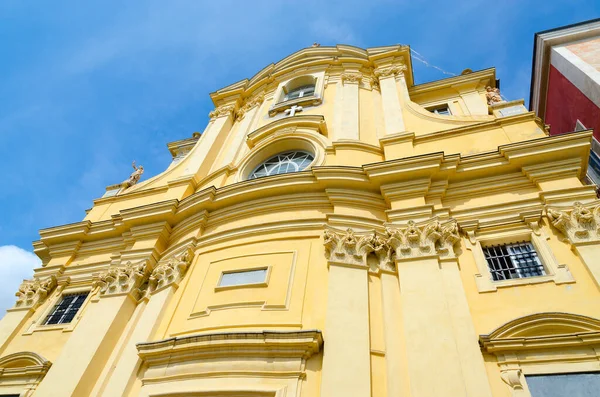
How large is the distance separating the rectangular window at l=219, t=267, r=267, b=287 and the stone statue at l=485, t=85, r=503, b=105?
11.3 meters

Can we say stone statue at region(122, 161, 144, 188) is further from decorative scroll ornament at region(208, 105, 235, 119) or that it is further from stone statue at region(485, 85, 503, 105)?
stone statue at region(485, 85, 503, 105)

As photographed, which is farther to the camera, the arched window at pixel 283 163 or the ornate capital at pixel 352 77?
the ornate capital at pixel 352 77

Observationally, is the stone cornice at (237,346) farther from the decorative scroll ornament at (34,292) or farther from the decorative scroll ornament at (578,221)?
the decorative scroll ornament at (34,292)

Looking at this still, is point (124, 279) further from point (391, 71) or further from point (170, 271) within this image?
point (391, 71)

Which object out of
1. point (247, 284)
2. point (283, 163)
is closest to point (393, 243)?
point (247, 284)

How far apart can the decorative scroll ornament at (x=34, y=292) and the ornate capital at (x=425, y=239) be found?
1071cm

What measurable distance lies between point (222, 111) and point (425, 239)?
13077mm

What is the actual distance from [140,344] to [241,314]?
2304 millimetres

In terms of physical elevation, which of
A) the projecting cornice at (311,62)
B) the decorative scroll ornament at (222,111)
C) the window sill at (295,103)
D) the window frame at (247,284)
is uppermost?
the projecting cornice at (311,62)

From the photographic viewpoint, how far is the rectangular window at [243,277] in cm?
905

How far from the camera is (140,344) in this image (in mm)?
8414

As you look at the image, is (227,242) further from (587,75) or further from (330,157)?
(587,75)

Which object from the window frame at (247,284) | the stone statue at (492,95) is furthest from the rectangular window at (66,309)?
the stone statue at (492,95)

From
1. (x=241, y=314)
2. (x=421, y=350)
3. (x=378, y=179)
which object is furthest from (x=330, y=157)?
(x=421, y=350)
